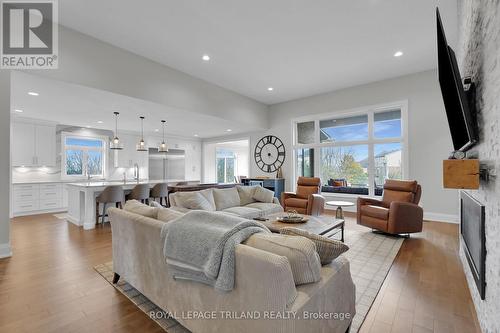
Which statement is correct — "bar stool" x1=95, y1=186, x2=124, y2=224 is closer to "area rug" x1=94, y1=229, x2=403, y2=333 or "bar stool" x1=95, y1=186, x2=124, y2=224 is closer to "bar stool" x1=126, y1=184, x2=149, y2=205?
"bar stool" x1=126, y1=184, x2=149, y2=205

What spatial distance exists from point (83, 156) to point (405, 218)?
861cm

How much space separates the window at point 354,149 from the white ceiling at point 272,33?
3.83ft

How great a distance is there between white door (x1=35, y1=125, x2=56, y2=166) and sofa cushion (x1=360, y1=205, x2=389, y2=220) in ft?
26.4

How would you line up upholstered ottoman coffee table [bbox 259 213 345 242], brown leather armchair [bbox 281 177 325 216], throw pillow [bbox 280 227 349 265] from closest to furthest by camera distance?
throw pillow [bbox 280 227 349 265]
upholstered ottoman coffee table [bbox 259 213 345 242]
brown leather armchair [bbox 281 177 325 216]

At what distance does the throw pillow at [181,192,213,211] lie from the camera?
377 centimetres

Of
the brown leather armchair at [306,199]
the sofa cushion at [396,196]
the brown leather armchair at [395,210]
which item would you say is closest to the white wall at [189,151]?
the brown leather armchair at [306,199]

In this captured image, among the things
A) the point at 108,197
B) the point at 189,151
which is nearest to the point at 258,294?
the point at 108,197

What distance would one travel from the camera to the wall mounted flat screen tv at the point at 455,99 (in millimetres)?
1632

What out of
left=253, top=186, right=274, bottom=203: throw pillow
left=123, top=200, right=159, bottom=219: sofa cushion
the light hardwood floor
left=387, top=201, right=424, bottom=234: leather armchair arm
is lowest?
the light hardwood floor

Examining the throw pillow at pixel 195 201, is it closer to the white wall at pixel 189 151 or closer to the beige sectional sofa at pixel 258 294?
the beige sectional sofa at pixel 258 294

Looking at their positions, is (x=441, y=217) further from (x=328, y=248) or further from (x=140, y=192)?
(x=140, y=192)

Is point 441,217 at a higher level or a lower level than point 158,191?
lower

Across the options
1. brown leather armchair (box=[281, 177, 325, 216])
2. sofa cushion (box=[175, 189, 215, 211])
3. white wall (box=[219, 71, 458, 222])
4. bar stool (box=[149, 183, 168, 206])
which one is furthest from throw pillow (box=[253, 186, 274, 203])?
white wall (box=[219, 71, 458, 222])

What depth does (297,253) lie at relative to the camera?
1.24 metres
